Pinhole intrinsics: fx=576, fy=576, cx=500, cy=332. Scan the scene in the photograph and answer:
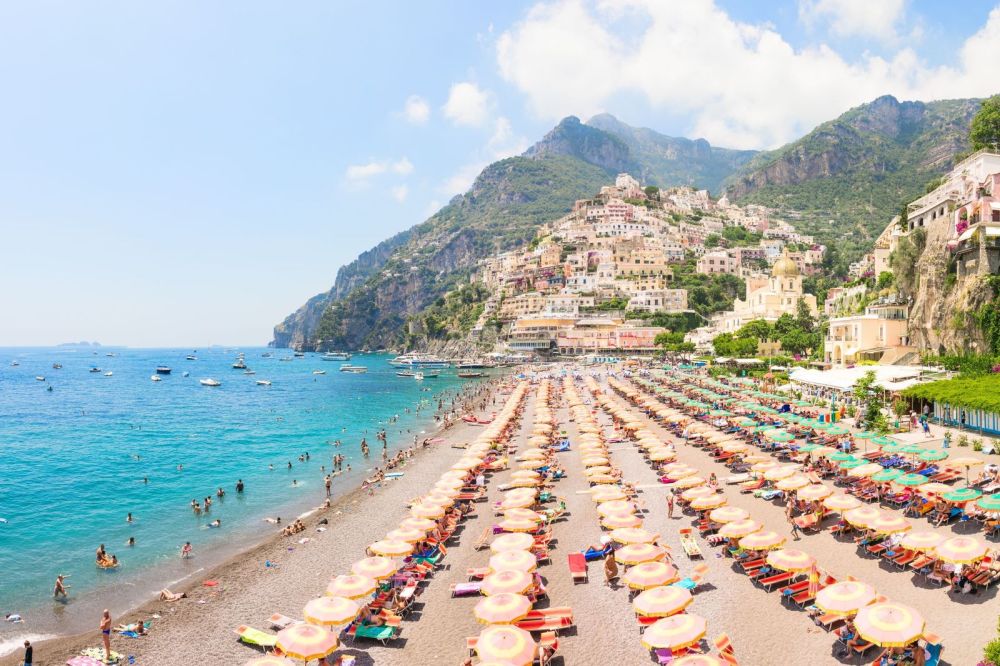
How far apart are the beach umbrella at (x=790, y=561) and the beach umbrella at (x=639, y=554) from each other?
2409mm

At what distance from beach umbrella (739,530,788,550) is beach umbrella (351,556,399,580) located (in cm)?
845

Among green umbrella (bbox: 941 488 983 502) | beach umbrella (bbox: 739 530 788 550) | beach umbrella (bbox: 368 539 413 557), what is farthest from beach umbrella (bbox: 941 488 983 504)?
beach umbrella (bbox: 368 539 413 557)

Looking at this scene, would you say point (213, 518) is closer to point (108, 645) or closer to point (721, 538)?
point (108, 645)

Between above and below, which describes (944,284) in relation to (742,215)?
below

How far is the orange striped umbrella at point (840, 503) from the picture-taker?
49.8 ft

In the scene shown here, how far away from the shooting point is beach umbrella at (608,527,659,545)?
14.5 meters

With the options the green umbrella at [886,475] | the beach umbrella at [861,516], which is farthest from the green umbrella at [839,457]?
the beach umbrella at [861,516]

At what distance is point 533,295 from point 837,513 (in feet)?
371

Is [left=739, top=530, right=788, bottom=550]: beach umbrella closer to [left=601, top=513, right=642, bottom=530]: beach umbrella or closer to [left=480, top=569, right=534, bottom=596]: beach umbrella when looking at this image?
[left=601, top=513, right=642, bottom=530]: beach umbrella

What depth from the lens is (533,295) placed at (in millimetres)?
128875

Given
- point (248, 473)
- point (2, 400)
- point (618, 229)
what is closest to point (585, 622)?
point (248, 473)

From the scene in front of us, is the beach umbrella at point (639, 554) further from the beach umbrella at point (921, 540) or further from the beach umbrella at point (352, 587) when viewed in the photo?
the beach umbrella at point (352, 587)

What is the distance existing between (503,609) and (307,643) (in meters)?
3.67

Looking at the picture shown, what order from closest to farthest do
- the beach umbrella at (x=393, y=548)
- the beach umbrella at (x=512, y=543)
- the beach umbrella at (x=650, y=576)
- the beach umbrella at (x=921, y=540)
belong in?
the beach umbrella at (x=650, y=576), the beach umbrella at (x=921, y=540), the beach umbrella at (x=512, y=543), the beach umbrella at (x=393, y=548)
